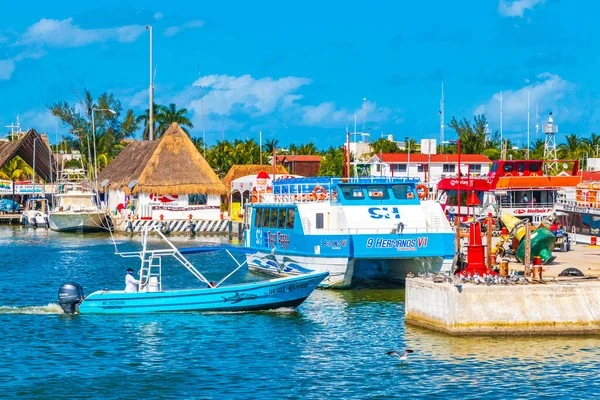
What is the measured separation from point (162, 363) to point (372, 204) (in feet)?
49.2

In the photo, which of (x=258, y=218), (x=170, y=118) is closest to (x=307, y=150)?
(x=170, y=118)

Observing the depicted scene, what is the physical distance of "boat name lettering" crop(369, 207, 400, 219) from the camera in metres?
40.6

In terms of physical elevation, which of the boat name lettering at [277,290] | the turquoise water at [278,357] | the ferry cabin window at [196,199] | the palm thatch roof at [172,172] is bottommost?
the turquoise water at [278,357]

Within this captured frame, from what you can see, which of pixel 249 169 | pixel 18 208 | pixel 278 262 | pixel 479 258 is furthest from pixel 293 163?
pixel 479 258

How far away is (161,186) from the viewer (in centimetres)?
8494

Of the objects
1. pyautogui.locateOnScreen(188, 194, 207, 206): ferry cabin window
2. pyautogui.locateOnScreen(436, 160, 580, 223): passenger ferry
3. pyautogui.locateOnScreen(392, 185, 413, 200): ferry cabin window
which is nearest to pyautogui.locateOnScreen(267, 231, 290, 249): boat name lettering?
pyautogui.locateOnScreen(392, 185, 413, 200): ferry cabin window

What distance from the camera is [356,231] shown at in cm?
3956

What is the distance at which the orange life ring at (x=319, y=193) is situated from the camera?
139 feet

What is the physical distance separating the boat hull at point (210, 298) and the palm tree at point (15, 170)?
77.9m

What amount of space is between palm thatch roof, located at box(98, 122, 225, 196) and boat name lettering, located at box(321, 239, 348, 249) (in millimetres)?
46570

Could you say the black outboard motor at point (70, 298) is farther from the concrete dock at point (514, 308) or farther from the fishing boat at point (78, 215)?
the fishing boat at point (78, 215)

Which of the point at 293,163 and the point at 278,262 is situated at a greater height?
the point at 293,163

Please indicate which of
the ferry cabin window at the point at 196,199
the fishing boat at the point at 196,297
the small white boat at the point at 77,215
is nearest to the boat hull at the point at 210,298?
the fishing boat at the point at 196,297

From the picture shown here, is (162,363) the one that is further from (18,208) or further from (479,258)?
(18,208)
